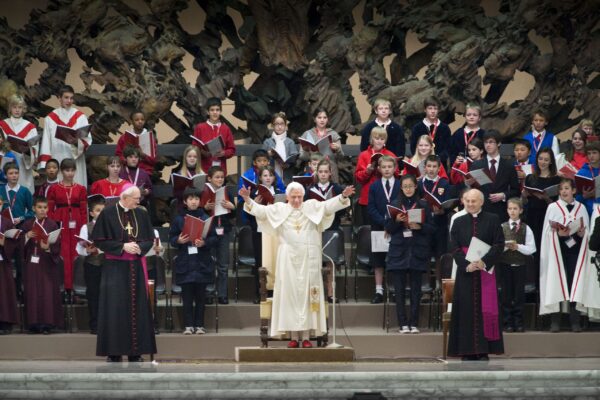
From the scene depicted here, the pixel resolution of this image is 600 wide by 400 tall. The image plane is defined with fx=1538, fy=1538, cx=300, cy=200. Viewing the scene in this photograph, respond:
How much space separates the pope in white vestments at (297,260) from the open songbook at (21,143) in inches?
141

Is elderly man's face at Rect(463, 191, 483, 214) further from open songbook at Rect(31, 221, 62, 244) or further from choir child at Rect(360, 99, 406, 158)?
open songbook at Rect(31, 221, 62, 244)

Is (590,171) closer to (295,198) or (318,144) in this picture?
(318,144)

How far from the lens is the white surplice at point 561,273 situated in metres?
14.9

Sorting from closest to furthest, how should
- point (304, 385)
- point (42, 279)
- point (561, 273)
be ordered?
point (304, 385)
point (42, 279)
point (561, 273)

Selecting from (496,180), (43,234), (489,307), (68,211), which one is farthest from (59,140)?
(489,307)

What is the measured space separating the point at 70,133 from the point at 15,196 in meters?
1.00

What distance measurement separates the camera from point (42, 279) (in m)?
14.9

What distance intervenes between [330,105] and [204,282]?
3.88 m

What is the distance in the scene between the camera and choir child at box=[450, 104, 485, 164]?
1619cm

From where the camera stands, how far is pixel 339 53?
18031 millimetres

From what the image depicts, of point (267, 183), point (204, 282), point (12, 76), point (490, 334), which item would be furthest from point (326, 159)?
point (12, 76)

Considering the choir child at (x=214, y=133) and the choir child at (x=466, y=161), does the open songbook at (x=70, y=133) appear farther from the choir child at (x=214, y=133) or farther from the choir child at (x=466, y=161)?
the choir child at (x=466, y=161)

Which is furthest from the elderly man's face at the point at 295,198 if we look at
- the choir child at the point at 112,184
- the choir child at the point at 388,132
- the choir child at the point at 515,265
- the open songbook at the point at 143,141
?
the open songbook at the point at 143,141

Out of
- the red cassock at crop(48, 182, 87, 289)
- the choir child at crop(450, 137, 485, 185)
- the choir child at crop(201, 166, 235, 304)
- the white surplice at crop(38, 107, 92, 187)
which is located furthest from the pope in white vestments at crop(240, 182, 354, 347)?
the white surplice at crop(38, 107, 92, 187)
